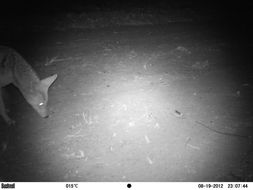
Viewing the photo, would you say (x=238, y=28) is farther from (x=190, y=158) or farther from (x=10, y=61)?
(x=10, y=61)

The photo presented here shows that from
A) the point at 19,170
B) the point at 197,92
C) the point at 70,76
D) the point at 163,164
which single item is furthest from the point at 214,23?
the point at 19,170

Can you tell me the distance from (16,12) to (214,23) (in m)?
5.61

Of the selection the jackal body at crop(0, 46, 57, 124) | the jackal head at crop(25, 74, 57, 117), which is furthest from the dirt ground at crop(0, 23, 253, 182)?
the jackal body at crop(0, 46, 57, 124)

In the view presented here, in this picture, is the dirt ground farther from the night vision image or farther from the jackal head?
the jackal head

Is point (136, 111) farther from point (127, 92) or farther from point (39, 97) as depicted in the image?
point (39, 97)

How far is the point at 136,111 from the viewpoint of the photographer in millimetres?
5301

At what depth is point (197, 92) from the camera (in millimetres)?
5645

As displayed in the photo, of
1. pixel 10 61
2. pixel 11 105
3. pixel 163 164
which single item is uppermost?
pixel 10 61

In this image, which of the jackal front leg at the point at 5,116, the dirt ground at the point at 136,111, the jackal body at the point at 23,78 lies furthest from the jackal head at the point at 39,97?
the jackal front leg at the point at 5,116

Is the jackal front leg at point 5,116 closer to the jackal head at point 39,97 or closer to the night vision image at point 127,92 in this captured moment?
the night vision image at point 127,92

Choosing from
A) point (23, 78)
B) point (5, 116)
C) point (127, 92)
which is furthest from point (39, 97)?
point (127, 92)

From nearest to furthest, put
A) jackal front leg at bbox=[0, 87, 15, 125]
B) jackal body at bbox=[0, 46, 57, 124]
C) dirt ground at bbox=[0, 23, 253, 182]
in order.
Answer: dirt ground at bbox=[0, 23, 253, 182]
jackal body at bbox=[0, 46, 57, 124]
jackal front leg at bbox=[0, 87, 15, 125]

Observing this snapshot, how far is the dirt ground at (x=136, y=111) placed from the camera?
4434mm

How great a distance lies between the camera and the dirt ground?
4.43 metres
